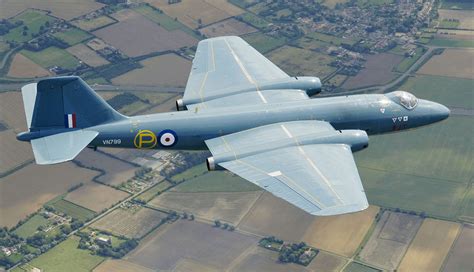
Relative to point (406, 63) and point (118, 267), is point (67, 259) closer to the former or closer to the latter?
point (118, 267)

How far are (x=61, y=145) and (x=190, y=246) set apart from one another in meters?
51.5

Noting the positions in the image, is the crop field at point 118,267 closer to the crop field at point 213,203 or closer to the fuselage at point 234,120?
the crop field at point 213,203

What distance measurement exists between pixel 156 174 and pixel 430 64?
80496 millimetres

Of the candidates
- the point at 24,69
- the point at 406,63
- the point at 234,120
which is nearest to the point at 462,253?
the point at 234,120

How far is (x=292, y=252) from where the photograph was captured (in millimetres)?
122750

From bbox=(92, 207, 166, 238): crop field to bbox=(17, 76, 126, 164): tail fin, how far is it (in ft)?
168

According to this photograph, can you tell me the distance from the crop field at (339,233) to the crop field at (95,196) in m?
34.5

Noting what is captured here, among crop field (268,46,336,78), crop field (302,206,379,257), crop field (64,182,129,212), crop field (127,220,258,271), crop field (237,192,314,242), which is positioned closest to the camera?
crop field (127,220,258,271)

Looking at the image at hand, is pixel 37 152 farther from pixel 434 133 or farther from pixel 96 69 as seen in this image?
pixel 96 69

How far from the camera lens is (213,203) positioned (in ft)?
443

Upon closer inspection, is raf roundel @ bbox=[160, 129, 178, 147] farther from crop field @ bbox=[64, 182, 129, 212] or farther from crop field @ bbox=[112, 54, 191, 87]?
crop field @ bbox=[112, 54, 191, 87]

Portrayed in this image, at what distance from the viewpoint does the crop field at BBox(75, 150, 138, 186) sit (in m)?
144

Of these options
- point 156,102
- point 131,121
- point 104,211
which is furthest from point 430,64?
point 131,121

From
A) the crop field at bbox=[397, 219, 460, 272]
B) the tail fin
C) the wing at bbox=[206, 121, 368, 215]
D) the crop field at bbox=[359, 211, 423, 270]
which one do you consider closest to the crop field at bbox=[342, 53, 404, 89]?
the crop field at bbox=[359, 211, 423, 270]
